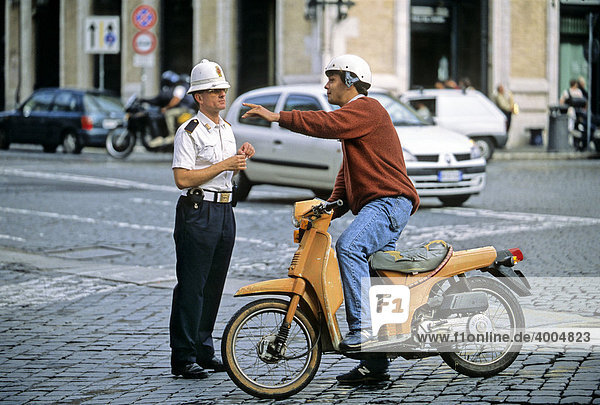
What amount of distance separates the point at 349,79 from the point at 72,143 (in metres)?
20.7

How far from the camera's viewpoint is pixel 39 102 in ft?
87.1

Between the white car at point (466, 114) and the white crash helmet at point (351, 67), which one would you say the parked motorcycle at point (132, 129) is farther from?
the white crash helmet at point (351, 67)

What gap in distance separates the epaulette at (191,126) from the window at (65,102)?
787 inches

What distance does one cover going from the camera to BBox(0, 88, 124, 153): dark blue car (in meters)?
25.1

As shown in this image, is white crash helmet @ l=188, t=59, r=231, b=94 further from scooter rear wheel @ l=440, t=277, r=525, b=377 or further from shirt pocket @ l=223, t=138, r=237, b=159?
scooter rear wheel @ l=440, t=277, r=525, b=377

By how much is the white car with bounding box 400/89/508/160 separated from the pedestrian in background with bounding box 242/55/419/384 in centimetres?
1764

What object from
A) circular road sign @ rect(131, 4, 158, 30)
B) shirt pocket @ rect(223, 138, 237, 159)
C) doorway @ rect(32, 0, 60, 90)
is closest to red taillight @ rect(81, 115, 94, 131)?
circular road sign @ rect(131, 4, 158, 30)

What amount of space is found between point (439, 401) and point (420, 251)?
0.80 metres

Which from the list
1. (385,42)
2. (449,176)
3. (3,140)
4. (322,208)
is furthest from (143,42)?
(322,208)

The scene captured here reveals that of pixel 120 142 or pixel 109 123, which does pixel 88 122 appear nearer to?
pixel 109 123

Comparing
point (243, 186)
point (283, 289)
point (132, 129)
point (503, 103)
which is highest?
point (503, 103)

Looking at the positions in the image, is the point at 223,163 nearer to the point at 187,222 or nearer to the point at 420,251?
the point at 187,222

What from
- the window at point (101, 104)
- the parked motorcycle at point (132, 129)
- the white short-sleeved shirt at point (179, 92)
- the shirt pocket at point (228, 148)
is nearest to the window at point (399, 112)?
the white short-sleeved shirt at point (179, 92)

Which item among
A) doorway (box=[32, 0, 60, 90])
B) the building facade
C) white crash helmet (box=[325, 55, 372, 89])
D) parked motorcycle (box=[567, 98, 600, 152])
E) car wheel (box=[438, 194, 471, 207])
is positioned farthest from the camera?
doorway (box=[32, 0, 60, 90])
